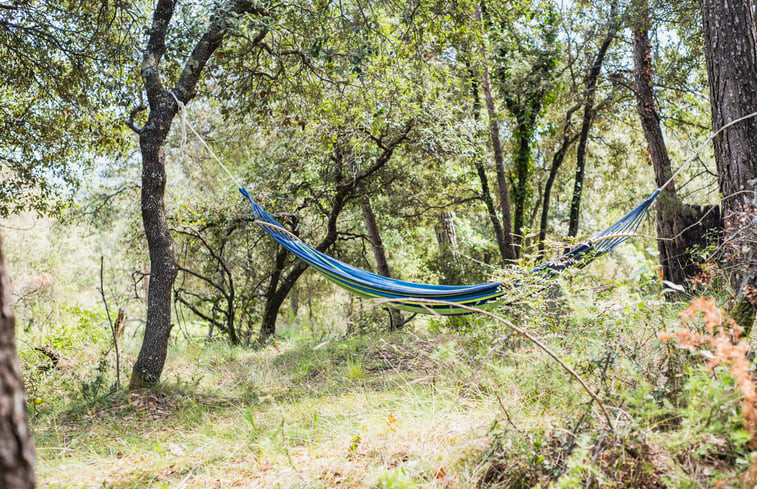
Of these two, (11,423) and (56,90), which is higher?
→ (56,90)

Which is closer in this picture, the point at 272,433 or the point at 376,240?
the point at 272,433

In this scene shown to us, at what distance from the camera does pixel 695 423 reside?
46.6 inches

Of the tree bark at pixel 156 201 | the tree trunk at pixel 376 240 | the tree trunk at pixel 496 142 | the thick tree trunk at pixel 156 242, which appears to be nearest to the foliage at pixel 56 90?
the tree bark at pixel 156 201

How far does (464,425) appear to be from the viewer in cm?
170

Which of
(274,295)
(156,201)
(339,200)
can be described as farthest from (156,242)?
(274,295)

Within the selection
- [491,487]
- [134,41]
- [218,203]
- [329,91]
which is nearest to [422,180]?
[329,91]

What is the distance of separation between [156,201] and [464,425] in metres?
2.46

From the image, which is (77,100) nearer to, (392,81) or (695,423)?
(392,81)

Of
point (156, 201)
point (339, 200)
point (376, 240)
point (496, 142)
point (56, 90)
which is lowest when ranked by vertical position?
point (376, 240)

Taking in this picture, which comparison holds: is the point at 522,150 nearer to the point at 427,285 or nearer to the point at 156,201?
the point at 427,285

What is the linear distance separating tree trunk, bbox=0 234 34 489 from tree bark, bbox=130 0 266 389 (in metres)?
2.62

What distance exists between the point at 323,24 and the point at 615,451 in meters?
3.30

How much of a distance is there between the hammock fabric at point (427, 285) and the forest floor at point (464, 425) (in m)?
0.25

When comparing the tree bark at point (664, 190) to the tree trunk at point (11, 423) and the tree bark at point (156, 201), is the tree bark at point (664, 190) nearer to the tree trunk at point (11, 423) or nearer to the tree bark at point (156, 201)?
the tree bark at point (156, 201)
